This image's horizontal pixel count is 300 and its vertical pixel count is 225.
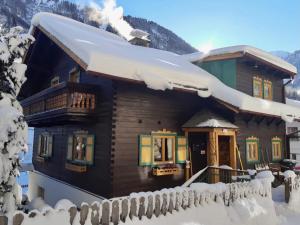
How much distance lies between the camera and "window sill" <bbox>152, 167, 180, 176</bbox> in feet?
37.6

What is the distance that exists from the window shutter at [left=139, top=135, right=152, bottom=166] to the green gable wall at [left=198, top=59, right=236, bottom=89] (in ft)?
22.7

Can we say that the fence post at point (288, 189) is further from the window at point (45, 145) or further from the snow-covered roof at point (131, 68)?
the window at point (45, 145)

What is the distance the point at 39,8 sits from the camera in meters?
144

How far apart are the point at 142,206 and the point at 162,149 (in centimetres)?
568

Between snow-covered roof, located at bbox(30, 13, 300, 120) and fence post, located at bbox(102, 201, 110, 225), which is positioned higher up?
snow-covered roof, located at bbox(30, 13, 300, 120)

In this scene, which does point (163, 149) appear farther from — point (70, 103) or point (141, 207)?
point (141, 207)

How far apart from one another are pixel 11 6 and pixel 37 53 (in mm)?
127638

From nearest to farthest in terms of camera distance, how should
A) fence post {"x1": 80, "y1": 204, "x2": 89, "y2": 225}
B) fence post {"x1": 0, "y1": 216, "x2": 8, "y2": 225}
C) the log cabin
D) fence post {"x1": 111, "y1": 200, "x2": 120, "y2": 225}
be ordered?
fence post {"x1": 0, "y1": 216, "x2": 8, "y2": 225} → fence post {"x1": 80, "y1": 204, "x2": 89, "y2": 225} → fence post {"x1": 111, "y1": 200, "x2": 120, "y2": 225} → the log cabin

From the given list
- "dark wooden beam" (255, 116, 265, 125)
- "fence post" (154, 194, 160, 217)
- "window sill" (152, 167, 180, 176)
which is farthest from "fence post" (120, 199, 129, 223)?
"dark wooden beam" (255, 116, 265, 125)

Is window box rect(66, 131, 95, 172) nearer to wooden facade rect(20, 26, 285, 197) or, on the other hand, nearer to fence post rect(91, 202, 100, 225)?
wooden facade rect(20, 26, 285, 197)

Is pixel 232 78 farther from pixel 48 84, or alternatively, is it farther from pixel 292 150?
pixel 292 150

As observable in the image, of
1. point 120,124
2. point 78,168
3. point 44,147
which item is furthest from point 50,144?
point 120,124

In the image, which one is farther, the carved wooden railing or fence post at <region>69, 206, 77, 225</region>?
the carved wooden railing

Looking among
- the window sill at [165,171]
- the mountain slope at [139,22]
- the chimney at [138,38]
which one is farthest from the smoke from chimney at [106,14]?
the window sill at [165,171]
